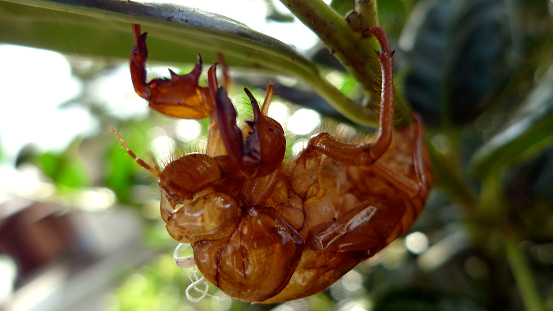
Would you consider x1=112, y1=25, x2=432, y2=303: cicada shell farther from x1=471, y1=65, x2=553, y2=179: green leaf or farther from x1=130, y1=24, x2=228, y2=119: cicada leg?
x1=471, y1=65, x2=553, y2=179: green leaf

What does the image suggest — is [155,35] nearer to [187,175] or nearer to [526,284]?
[187,175]

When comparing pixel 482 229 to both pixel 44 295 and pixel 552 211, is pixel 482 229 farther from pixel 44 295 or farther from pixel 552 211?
pixel 44 295

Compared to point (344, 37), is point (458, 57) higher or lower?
lower

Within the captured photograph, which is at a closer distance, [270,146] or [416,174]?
[270,146]

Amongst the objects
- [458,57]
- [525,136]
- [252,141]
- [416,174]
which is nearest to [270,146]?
[252,141]

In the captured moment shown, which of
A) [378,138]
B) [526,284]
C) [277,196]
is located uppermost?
[378,138]

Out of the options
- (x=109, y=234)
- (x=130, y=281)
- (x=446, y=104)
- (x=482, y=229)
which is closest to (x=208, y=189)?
(x=446, y=104)

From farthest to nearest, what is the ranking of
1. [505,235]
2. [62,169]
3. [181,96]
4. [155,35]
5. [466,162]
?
[62,169] < [466,162] < [505,235] < [181,96] < [155,35]

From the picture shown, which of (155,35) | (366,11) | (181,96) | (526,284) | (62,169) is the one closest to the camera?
(366,11)

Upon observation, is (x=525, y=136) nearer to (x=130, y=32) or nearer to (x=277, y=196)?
(x=277, y=196)
